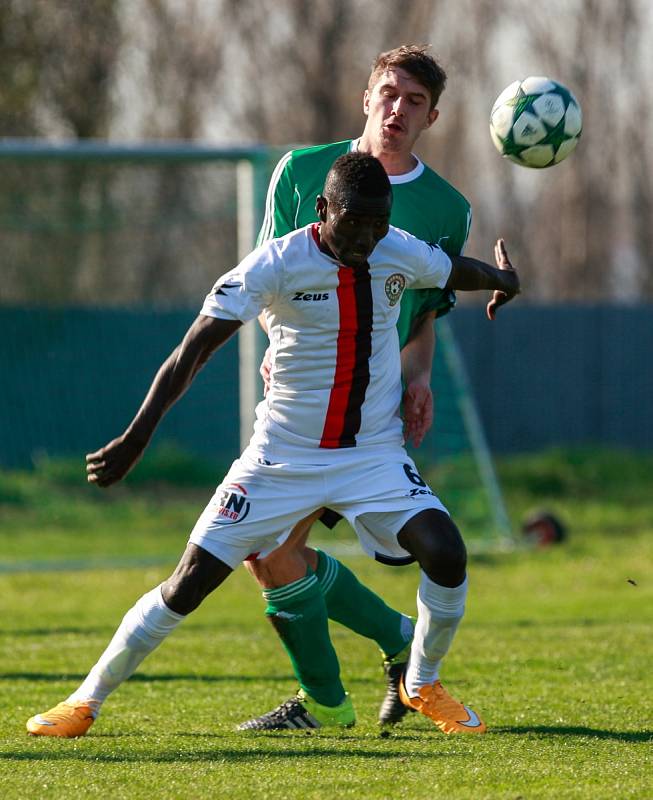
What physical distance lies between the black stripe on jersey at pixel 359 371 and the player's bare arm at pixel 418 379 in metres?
0.40

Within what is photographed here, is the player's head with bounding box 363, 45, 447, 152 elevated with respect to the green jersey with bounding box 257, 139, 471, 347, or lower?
elevated

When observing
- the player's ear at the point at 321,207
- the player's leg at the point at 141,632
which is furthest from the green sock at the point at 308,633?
the player's ear at the point at 321,207

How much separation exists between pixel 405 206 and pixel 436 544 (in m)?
1.49

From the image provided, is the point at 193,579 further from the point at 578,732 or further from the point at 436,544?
the point at 578,732

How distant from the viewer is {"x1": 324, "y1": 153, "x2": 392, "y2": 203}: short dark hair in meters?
5.20

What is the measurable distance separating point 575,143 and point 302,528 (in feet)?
6.81

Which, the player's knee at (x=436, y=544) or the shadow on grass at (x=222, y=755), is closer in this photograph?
the shadow on grass at (x=222, y=755)

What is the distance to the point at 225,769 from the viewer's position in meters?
4.90

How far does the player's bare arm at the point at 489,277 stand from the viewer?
5.80 meters

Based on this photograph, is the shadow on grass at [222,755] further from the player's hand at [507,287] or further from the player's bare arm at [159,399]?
the player's hand at [507,287]

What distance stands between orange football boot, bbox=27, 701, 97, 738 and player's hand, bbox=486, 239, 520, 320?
2.29m

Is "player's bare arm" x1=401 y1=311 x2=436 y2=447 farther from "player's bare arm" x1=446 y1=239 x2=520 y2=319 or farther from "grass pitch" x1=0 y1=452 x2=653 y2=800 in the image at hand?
"grass pitch" x1=0 y1=452 x2=653 y2=800

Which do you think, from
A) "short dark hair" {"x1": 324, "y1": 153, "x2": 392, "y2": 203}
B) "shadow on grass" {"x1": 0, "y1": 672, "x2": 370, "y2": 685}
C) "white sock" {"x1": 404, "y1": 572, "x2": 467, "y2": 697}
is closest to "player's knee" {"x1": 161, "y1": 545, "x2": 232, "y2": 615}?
"white sock" {"x1": 404, "y1": 572, "x2": 467, "y2": 697}

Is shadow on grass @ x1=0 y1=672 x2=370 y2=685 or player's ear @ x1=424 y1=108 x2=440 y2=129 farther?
shadow on grass @ x1=0 y1=672 x2=370 y2=685
